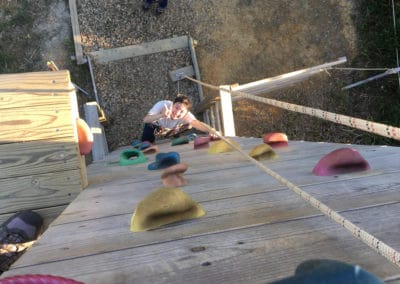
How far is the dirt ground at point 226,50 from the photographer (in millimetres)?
5938

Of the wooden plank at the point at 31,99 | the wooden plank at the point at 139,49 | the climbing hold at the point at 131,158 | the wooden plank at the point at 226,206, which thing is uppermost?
the wooden plank at the point at 139,49

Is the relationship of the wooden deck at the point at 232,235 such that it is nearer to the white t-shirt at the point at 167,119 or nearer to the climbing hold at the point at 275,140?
the climbing hold at the point at 275,140

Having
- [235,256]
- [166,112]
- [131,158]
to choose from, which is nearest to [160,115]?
[166,112]

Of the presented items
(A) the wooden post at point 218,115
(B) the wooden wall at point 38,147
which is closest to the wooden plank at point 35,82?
(B) the wooden wall at point 38,147

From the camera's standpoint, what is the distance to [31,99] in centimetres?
192

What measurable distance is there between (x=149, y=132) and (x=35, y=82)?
10.5 ft

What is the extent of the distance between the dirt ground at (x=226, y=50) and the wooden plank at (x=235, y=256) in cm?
491

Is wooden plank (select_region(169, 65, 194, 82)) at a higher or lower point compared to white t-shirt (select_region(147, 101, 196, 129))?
higher

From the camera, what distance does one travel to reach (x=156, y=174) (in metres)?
2.25

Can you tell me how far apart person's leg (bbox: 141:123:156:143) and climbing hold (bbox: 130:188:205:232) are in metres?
3.78

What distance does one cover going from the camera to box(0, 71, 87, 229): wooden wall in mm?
1868

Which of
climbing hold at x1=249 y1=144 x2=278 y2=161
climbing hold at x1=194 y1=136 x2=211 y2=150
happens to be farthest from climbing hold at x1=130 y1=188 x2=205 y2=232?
climbing hold at x1=194 y1=136 x2=211 y2=150

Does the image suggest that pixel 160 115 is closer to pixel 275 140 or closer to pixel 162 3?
pixel 162 3

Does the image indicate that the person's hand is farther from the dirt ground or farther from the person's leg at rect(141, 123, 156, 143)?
the dirt ground
